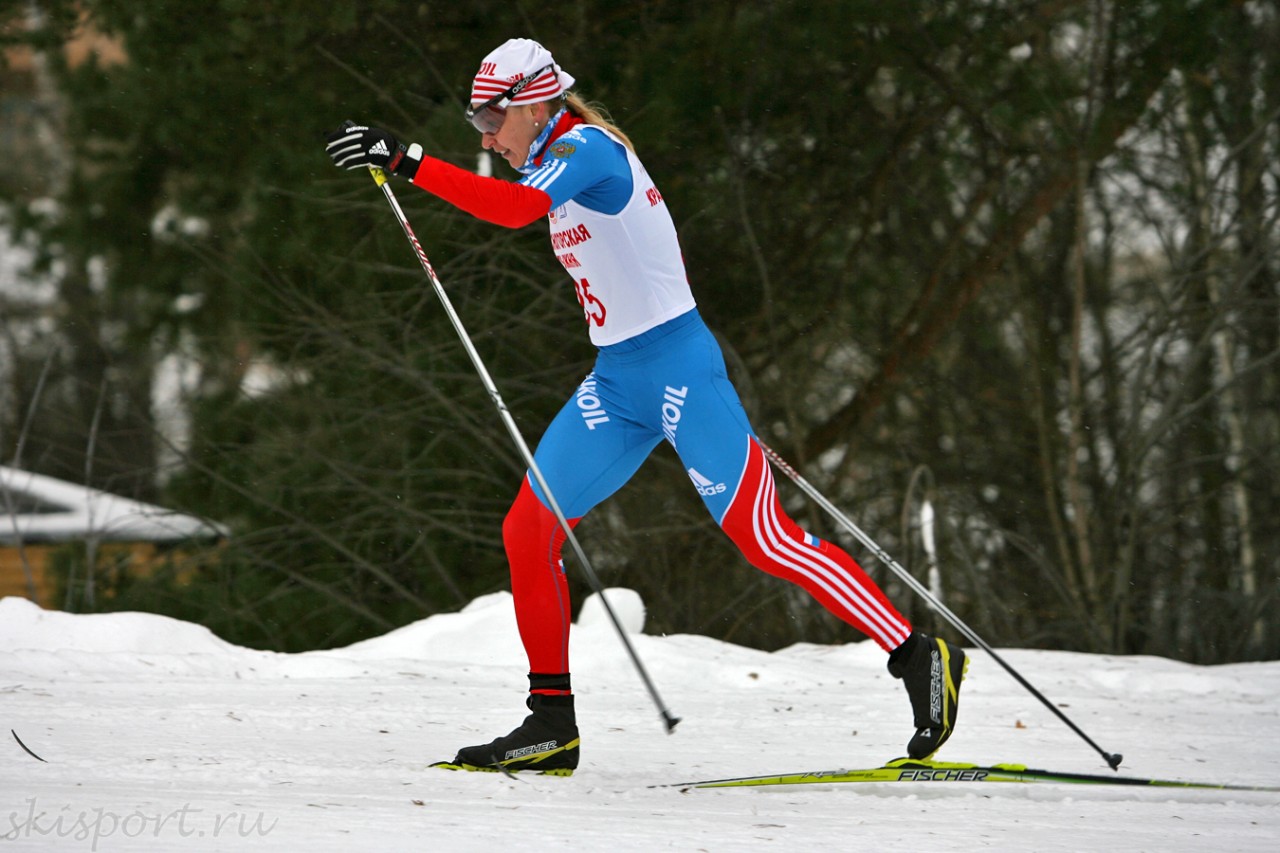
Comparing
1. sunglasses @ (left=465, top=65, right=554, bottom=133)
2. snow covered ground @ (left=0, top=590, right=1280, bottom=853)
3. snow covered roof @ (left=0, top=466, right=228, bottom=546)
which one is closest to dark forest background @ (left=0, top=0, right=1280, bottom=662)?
snow covered roof @ (left=0, top=466, right=228, bottom=546)

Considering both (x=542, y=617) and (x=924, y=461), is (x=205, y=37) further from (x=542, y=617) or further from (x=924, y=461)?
(x=542, y=617)

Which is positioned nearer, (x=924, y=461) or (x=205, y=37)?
(x=205, y=37)

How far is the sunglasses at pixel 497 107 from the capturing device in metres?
2.98

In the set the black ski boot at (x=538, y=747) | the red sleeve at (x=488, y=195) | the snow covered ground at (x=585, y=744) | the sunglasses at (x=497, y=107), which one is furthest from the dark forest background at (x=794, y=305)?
the red sleeve at (x=488, y=195)

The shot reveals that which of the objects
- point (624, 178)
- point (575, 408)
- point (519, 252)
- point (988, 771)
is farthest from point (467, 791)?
point (519, 252)

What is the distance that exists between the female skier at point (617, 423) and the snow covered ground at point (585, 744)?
0.79 ft

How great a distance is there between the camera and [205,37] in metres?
7.74

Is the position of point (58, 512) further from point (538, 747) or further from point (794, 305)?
point (538, 747)

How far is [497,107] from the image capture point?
3.01 m

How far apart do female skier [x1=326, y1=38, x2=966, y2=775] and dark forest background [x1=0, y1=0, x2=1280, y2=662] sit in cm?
400

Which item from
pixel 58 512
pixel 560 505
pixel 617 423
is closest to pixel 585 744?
pixel 560 505

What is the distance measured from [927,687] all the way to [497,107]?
5.16 feet

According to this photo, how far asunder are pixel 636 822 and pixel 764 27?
5764 millimetres

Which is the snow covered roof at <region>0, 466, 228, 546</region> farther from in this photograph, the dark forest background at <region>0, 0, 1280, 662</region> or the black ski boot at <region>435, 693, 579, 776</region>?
the black ski boot at <region>435, 693, 579, 776</region>
